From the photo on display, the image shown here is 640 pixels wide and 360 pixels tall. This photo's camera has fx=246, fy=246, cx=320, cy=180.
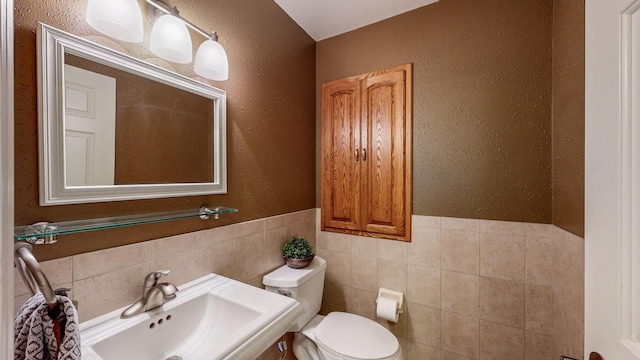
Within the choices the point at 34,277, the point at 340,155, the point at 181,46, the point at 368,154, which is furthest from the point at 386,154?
the point at 34,277

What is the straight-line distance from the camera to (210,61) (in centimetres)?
108

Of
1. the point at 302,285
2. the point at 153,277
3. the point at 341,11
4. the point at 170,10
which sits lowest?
the point at 302,285

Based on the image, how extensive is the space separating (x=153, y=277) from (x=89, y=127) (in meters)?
0.55

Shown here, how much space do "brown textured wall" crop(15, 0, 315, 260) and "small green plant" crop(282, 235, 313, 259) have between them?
219 millimetres

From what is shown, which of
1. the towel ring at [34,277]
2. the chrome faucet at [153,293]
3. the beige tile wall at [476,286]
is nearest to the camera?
the towel ring at [34,277]

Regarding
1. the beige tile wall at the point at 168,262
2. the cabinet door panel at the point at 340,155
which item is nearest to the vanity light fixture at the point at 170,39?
the beige tile wall at the point at 168,262

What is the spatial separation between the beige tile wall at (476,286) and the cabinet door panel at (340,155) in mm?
215

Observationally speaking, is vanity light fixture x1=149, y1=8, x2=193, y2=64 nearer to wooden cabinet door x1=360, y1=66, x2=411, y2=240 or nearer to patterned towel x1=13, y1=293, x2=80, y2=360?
patterned towel x1=13, y1=293, x2=80, y2=360

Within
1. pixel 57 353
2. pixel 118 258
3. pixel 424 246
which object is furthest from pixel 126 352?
pixel 424 246

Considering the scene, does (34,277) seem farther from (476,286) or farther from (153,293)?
(476,286)

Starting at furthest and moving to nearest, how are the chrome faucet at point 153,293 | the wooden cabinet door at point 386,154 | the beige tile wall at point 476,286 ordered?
1. the wooden cabinet door at point 386,154
2. the beige tile wall at point 476,286
3. the chrome faucet at point 153,293

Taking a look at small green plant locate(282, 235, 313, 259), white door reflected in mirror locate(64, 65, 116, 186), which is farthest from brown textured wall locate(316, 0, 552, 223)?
white door reflected in mirror locate(64, 65, 116, 186)

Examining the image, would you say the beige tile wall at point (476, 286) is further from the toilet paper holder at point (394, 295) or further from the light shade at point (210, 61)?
the light shade at point (210, 61)

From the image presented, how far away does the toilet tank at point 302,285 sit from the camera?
4.51 feet
